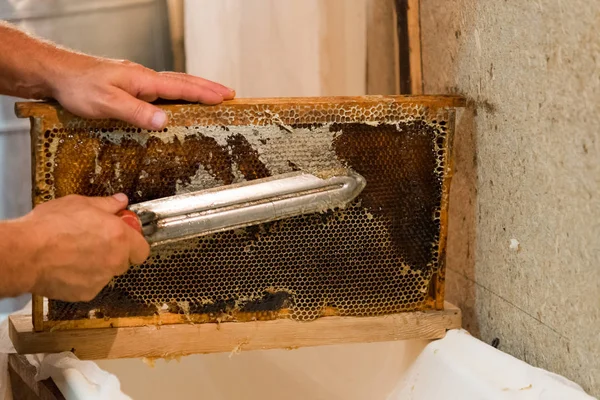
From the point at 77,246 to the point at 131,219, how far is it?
0.09 meters

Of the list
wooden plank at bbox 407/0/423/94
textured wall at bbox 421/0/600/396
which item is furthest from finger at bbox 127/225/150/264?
wooden plank at bbox 407/0/423/94

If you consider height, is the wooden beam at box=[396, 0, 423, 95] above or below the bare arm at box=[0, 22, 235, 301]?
above

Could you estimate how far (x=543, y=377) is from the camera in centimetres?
83

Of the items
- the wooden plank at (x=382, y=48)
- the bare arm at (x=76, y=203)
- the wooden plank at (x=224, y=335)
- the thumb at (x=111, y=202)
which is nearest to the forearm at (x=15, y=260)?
the bare arm at (x=76, y=203)

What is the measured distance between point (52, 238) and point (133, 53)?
3.65 ft

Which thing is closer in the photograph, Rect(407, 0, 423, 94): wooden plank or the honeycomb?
the honeycomb

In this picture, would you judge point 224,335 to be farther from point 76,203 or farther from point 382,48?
point 382,48

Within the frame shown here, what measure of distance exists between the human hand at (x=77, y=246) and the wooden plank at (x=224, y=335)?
0.51 feet

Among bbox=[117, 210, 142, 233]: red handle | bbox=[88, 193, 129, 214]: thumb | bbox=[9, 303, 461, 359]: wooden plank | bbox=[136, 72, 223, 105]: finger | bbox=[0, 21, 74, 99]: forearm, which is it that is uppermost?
bbox=[0, 21, 74, 99]: forearm

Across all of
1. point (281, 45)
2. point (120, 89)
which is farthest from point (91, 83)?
point (281, 45)

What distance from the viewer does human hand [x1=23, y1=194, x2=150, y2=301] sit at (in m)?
0.77

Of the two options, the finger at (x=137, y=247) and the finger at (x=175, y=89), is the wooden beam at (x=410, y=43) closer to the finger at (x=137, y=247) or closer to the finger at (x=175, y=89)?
the finger at (x=175, y=89)

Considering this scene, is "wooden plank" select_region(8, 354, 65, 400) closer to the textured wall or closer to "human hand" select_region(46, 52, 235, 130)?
"human hand" select_region(46, 52, 235, 130)

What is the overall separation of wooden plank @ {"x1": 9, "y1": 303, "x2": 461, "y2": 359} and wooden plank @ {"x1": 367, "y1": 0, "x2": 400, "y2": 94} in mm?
669
